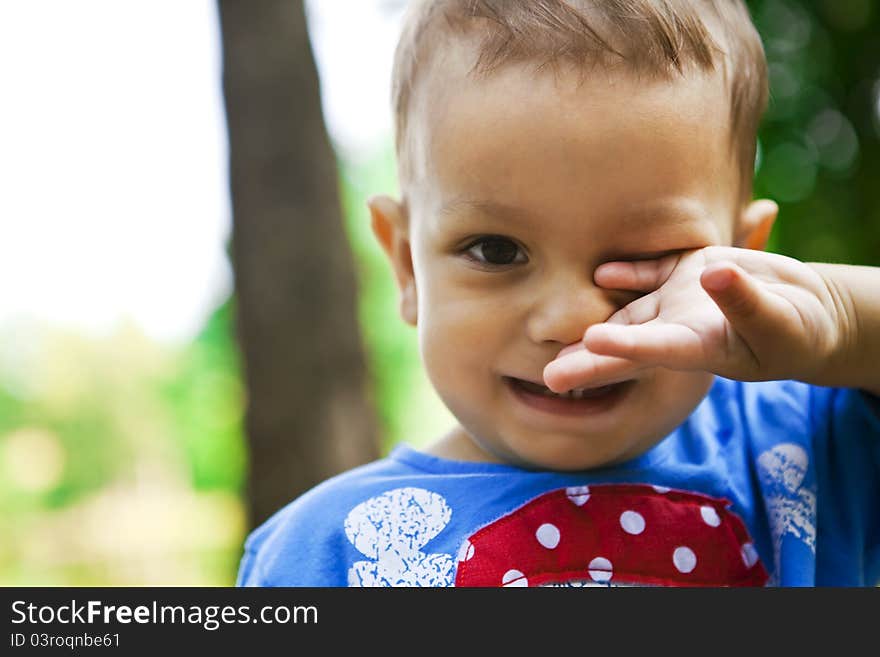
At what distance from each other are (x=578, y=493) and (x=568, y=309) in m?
0.28

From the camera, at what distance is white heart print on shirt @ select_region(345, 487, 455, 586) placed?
1.15 metres

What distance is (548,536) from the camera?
45.3 inches

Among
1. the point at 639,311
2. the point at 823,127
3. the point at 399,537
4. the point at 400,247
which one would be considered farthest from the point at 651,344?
the point at 823,127

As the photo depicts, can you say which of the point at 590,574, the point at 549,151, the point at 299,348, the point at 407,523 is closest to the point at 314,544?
the point at 407,523

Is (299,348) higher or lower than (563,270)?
higher

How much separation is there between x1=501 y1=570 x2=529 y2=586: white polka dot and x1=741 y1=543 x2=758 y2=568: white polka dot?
321mm

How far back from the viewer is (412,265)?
1.38m

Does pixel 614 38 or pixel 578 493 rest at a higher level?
pixel 614 38

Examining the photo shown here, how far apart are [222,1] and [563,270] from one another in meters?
2.73

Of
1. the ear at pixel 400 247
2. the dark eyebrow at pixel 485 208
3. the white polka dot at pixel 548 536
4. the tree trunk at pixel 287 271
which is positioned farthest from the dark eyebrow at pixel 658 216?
the tree trunk at pixel 287 271

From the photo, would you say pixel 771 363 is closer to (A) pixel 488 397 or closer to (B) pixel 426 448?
(A) pixel 488 397

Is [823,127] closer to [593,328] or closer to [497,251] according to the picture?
[497,251]

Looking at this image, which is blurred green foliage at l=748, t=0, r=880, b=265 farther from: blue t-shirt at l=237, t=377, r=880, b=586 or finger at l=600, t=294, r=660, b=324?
finger at l=600, t=294, r=660, b=324

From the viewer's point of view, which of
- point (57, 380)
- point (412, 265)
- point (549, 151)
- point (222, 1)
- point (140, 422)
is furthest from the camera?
point (140, 422)
